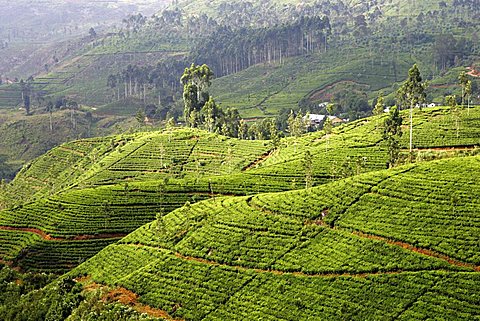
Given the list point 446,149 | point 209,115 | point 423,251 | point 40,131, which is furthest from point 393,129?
point 40,131

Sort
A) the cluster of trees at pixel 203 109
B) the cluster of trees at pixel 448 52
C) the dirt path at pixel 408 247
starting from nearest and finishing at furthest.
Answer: the dirt path at pixel 408 247 → the cluster of trees at pixel 203 109 → the cluster of trees at pixel 448 52

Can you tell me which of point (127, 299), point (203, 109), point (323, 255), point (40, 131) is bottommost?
point (40, 131)

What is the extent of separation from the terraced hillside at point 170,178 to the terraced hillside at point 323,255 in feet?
24.9

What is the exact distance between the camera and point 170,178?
85.0 metres

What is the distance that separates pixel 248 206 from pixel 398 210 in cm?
1669

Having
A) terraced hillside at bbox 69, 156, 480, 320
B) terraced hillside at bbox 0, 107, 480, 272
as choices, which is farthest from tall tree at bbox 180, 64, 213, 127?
terraced hillside at bbox 69, 156, 480, 320

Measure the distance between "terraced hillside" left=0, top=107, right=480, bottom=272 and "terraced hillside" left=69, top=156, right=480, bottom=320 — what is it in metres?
7.58

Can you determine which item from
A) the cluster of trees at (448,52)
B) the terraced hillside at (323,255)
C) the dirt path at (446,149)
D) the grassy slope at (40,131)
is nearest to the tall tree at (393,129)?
the dirt path at (446,149)

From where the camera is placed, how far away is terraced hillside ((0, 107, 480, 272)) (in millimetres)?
69625

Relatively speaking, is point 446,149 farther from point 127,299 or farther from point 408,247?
point 127,299

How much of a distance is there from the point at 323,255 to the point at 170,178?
4027 cm

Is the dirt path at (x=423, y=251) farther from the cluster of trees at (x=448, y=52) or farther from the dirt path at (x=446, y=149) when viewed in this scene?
the cluster of trees at (x=448, y=52)

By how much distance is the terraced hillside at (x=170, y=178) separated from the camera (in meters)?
69.6

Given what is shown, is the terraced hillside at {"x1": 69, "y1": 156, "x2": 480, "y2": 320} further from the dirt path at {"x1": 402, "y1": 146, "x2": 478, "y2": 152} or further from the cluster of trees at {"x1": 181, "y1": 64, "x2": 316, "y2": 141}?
the cluster of trees at {"x1": 181, "y1": 64, "x2": 316, "y2": 141}
